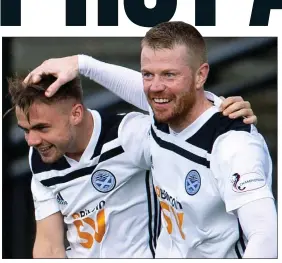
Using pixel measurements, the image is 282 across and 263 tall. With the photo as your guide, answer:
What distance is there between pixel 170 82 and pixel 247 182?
55 centimetres

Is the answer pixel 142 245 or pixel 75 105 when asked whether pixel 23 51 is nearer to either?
pixel 75 105

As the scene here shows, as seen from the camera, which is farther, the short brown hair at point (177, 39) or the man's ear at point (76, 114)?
the man's ear at point (76, 114)

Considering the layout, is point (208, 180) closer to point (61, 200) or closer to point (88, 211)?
point (88, 211)

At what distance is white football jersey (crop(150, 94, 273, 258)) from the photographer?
314cm

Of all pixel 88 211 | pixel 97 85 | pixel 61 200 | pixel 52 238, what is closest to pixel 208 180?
pixel 88 211

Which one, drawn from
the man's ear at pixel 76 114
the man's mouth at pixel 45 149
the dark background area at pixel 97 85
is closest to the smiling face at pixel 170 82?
the man's ear at pixel 76 114

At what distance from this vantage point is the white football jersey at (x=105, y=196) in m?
3.76

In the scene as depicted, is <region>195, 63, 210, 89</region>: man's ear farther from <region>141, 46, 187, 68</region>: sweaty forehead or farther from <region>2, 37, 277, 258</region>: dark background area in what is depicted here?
<region>2, 37, 277, 258</region>: dark background area

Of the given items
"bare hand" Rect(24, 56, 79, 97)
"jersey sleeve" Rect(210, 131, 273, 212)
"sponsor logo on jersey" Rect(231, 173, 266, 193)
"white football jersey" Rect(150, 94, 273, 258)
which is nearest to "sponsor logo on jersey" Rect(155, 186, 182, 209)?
"white football jersey" Rect(150, 94, 273, 258)

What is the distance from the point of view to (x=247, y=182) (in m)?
3.11

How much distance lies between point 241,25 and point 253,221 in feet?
5.02

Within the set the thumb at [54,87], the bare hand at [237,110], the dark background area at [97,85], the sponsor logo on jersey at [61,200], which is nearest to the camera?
the bare hand at [237,110]

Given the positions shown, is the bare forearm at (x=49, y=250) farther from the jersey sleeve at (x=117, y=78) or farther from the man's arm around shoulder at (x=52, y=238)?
the jersey sleeve at (x=117, y=78)

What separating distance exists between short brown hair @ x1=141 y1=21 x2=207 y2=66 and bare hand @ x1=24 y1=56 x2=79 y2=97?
44 cm
